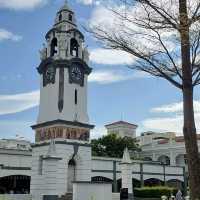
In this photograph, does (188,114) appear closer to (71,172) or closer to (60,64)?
(71,172)

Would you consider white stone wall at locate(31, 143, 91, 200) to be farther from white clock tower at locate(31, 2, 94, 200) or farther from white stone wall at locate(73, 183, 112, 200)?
white stone wall at locate(73, 183, 112, 200)

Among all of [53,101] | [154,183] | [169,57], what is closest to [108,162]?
[154,183]

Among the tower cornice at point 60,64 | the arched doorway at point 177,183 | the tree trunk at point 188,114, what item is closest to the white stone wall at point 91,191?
the tower cornice at point 60,64

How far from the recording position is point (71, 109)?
2777 centimetres

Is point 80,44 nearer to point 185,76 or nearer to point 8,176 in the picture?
point 8,176

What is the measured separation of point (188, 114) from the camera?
9109mm

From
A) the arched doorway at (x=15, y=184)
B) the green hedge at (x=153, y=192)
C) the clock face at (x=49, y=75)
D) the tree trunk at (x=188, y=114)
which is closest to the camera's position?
the tree trunk at (x=188, y=114)

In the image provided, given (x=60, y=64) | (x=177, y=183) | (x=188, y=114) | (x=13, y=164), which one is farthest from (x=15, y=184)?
(x=188, y=114)

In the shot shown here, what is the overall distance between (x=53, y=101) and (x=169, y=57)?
18662 mm

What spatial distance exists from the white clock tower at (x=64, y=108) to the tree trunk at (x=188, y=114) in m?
17.4

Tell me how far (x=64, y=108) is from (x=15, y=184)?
423 inches

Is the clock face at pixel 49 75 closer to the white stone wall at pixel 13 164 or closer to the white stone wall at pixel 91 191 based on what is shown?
the white stone wall at pixel 13 164

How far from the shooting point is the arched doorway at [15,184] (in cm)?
3322

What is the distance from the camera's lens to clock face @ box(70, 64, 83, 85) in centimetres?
2844
